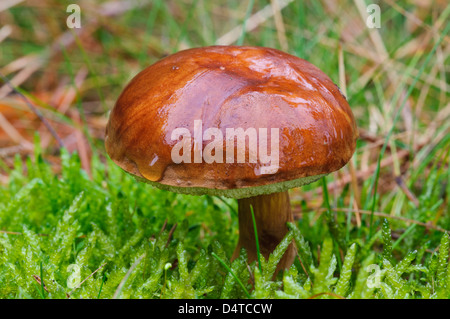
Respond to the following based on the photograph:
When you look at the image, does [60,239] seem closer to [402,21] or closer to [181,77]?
[181,77]

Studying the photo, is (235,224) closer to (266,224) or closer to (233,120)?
(266,224)

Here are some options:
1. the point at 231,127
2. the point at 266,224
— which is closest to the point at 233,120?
the point at 231,127

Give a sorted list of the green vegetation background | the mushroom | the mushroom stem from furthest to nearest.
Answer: the mushroom stem < the green vegetation background < the mushroom

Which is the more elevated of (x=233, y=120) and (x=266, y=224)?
(x=233, y=120)

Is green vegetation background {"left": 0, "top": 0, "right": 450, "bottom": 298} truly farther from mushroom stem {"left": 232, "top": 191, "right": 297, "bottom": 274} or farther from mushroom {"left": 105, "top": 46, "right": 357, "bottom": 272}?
mushroom {"left": 105, "top": 46, "right": 357, "bottom": 272}

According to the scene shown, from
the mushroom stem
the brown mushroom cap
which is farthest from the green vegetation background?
the brown mushroom cap

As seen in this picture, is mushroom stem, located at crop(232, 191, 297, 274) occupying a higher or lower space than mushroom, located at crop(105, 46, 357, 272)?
lower
